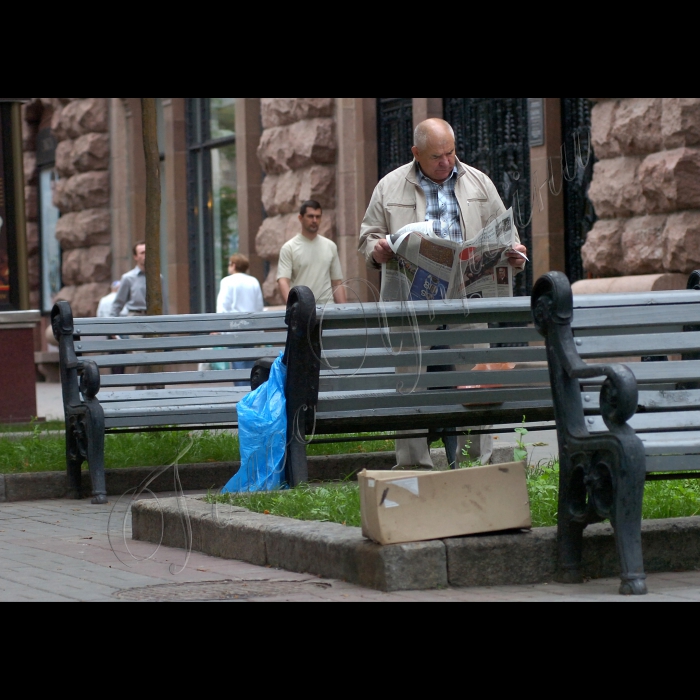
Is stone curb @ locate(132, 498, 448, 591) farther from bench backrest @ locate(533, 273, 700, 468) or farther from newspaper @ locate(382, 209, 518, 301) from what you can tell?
newspaper @ locate(382, 209, 518, 301)

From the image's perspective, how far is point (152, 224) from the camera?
9.77 meters

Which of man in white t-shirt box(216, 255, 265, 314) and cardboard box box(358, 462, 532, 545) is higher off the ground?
man in white t-shirt box(216, 255, 265, 314)

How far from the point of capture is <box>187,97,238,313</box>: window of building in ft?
61.7

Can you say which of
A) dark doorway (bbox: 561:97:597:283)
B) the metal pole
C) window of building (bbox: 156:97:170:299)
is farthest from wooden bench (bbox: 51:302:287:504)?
window of building (bbox: 156:97:170:299)

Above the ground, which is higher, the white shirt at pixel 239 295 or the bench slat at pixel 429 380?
the white shirt at pixel 239 295

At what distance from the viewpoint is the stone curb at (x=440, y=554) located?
4.52 m

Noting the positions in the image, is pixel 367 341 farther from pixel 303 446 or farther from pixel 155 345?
pixel 155 345

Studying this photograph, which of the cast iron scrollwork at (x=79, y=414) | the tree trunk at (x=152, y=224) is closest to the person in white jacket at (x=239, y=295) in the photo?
the tree trunk at (x=152, y=224)

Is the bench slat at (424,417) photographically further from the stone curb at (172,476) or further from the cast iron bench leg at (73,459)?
the cast iron bench leg at (73,459)

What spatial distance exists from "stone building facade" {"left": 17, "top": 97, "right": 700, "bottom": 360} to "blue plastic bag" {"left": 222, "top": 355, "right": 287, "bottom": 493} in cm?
77

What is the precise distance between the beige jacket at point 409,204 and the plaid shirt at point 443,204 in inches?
1.0

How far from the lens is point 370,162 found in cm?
1503

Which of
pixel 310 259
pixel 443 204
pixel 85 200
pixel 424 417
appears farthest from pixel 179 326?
pixel 85 200

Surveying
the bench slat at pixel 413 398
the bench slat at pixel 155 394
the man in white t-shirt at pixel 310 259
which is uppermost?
the man in white t-shirt at pixel 310 259
